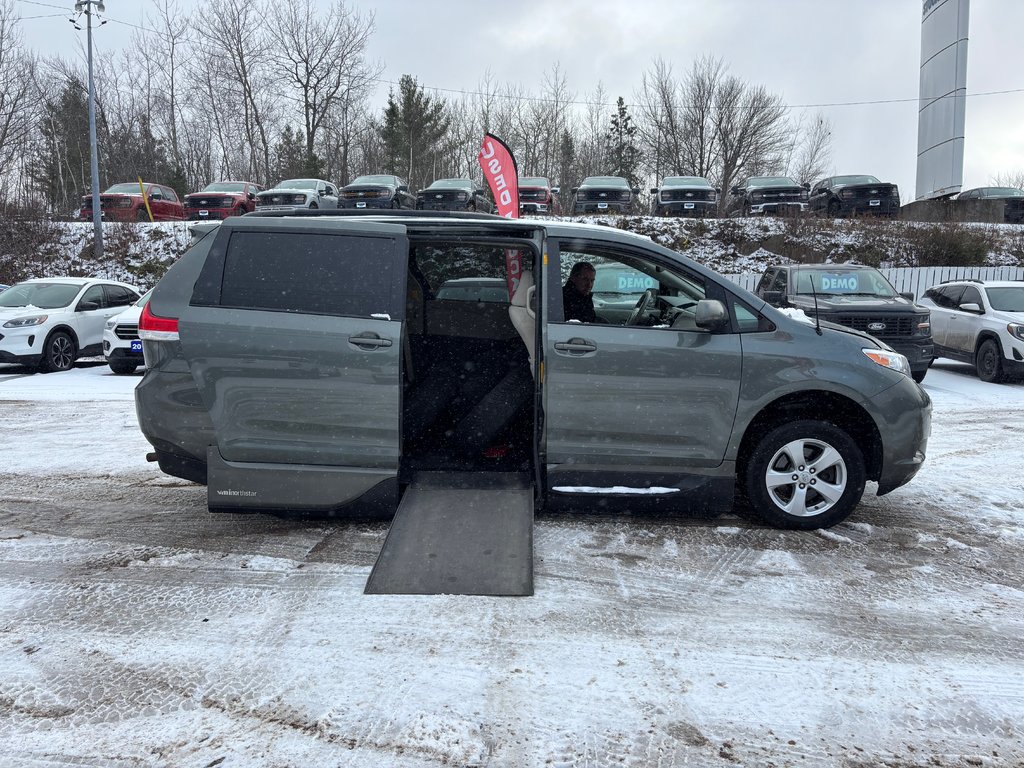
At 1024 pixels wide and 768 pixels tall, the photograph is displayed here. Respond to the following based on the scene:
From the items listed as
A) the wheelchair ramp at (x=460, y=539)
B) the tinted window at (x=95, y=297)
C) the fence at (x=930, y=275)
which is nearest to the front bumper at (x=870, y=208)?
the fence at (x=930, y=275)

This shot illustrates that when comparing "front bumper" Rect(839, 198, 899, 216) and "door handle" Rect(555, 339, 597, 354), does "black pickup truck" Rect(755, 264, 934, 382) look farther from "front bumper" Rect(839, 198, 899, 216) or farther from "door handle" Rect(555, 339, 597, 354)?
"front bumper" Rect(839, 198, 899, 216)

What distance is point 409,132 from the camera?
4322 centimetres

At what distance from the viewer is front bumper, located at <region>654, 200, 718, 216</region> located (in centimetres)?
2488

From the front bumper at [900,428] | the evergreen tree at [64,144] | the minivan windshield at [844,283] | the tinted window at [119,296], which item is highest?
the evergreen tree at [64,144]

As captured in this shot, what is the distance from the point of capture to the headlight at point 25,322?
42.5 ft

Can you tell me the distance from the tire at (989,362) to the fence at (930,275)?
24.5 ft

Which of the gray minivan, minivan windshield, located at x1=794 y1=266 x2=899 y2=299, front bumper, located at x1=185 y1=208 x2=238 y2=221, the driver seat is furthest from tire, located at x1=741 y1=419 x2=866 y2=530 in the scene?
front bumper, located at x1=185 y1=208 x2=238 y2=221

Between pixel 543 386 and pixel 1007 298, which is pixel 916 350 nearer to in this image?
pixel 1007 298

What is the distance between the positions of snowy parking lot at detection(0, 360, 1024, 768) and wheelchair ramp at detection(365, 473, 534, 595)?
14cm

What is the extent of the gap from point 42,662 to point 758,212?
2476cm

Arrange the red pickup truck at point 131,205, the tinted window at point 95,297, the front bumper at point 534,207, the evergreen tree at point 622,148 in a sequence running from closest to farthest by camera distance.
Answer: the tinted window at point 95,297 < the red pickup truck at point 131,205 < the front bumper at point 534,207 < the evergreen tree at point 622,148

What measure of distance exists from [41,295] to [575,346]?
12.9 meters

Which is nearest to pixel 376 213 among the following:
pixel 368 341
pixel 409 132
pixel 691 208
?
pixel 368 341

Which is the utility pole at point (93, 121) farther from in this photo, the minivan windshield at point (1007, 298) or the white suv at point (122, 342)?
the minivan windshield at point (1007, 298)
